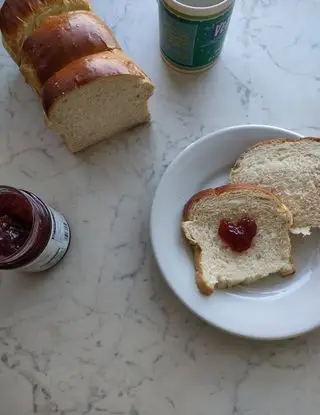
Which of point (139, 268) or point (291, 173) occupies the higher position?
point (291, 173)

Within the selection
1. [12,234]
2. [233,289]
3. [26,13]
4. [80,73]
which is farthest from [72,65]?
[233,289]

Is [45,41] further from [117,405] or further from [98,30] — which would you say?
[117,405]

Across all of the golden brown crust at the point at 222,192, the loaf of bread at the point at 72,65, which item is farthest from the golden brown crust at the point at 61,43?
the golden brown crust at the point at 222,192

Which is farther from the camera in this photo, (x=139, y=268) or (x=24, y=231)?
(x=139, y=268)

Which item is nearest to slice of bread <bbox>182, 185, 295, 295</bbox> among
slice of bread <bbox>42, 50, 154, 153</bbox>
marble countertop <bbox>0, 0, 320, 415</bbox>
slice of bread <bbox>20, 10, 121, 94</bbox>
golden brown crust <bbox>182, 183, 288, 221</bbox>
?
golden brown crust <bbox>182, 183, 288, 221</bbox>

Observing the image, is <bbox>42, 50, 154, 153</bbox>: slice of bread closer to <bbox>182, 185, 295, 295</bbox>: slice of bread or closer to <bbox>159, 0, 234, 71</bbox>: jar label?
<bbox>159, 0, 234, 71</bbox>: jar label

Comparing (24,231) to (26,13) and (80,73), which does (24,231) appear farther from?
(26,13)
